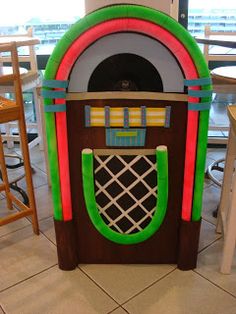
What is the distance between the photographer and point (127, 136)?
137cm

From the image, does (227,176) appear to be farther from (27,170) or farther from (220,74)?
(27,170)

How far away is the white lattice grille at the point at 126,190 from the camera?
1421 millimetres

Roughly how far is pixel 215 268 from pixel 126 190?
1.98 feet

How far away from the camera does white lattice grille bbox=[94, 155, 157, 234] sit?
1.42 metres

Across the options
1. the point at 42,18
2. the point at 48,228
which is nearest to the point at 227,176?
the point at 48,228

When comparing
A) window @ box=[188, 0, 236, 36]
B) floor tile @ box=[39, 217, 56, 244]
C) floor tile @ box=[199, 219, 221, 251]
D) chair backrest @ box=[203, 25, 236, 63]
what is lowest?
floor tile @ box=[199, 219, 221, 251]

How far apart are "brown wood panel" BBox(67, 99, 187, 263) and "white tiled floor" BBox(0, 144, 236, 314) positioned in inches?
2.7

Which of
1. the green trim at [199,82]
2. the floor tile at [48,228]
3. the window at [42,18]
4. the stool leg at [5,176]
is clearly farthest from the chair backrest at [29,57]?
the green trim at [199,82]

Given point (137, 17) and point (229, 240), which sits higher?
point (137, 17)

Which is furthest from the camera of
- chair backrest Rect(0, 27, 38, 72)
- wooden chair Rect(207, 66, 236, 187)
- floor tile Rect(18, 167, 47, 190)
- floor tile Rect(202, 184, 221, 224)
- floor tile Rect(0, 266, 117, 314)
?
chair backrest Rect(0, 27, 38, 72)

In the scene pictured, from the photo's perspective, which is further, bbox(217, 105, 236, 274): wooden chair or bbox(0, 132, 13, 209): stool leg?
bbox(0, 132, 13, 209): stool leg

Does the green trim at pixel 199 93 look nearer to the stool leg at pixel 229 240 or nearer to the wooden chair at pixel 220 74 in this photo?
the stool leg at pixel 229 240

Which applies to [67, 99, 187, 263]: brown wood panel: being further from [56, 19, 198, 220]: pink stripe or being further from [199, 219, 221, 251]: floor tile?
[199, 219, 221, 251]: floor tile

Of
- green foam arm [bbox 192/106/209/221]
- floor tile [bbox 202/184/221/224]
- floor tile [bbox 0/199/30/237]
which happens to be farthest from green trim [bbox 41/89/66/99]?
floor tile [bbox 202/184/221/224]
